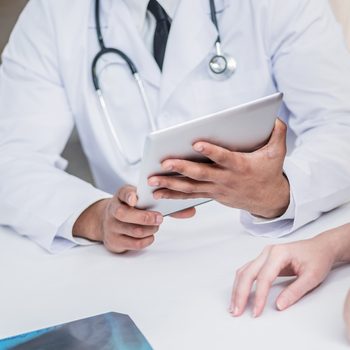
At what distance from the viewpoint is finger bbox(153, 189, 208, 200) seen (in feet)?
2.60

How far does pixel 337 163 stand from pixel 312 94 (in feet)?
0.64

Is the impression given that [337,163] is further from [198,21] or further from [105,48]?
[105,48]

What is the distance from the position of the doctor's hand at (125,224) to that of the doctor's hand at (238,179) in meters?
0.05

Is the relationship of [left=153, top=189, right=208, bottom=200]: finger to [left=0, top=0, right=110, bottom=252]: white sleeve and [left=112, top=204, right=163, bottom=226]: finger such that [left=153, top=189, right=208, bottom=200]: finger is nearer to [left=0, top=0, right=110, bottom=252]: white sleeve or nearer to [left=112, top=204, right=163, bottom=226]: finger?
[left=112, top=204, right=163, bottom=226]: finger

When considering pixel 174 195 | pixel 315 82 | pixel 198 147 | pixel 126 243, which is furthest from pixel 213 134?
pixel 315 82

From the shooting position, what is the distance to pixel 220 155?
750 mm

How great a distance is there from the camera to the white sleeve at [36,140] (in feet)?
3.24

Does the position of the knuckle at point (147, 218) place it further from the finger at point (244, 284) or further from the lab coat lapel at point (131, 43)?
the lab coat lapel at point (131, 43)

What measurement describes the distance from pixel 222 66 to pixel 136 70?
168 millimetres

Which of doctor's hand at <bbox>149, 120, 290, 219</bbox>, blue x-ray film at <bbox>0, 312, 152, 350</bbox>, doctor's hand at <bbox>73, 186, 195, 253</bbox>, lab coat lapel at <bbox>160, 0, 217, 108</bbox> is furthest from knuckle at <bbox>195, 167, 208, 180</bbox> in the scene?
lab coat lapel at <bbox>160, 0, 217, 108</bbox>

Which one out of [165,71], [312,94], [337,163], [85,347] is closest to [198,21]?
→ [165,71]

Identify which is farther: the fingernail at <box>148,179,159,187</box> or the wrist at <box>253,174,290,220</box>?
the wrist at <box>253,174,290,220</box>

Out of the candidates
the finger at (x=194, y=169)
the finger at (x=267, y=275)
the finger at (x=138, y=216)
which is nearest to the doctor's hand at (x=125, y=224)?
the finger at (x=138, y=216)

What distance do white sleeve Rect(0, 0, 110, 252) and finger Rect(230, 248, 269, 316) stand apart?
0.34 meters
